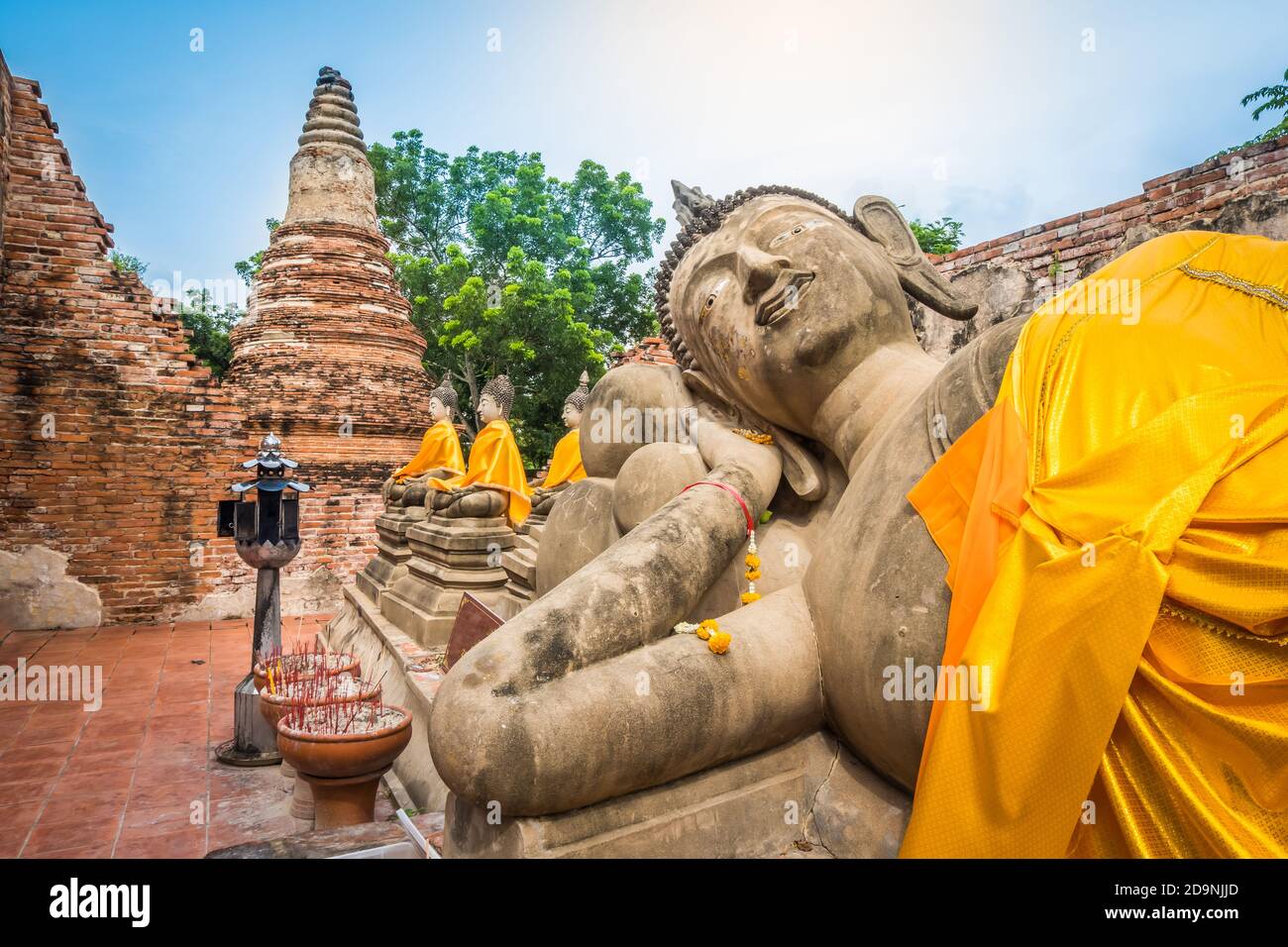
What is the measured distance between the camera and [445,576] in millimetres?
5590

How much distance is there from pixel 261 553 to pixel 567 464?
3333mm

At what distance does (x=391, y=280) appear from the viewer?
12430 millimetres

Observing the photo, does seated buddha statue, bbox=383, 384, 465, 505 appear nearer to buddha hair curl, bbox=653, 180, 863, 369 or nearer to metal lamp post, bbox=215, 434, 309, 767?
metal lamp post, bbox=215, 434, 309, 767

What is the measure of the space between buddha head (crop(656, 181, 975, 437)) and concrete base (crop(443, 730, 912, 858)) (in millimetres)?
1097

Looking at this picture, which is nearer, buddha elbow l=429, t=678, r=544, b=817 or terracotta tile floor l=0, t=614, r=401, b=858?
buddha elbow l=429, t=678, r=544, b=817

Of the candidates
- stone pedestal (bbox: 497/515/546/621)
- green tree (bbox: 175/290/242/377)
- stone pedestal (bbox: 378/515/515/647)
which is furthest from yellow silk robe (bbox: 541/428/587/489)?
green tree (bbox: 175/290/242/377)

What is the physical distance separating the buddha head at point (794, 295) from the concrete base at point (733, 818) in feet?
3.60

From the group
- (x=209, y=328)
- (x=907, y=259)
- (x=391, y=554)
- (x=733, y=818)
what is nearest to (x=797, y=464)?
(x=907, y=259)

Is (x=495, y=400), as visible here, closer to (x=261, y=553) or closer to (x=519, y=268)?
(x=261, y=553)

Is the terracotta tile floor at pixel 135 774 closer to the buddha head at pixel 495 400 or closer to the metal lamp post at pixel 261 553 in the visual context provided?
the metal lamp post at pixel 261 553

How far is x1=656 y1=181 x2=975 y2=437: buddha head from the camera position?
2473 millimetres

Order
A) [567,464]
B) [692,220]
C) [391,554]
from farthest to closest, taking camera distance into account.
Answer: [567,464]
[391,554]
[692,220]

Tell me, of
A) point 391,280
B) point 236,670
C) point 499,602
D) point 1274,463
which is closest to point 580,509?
point 499,602
